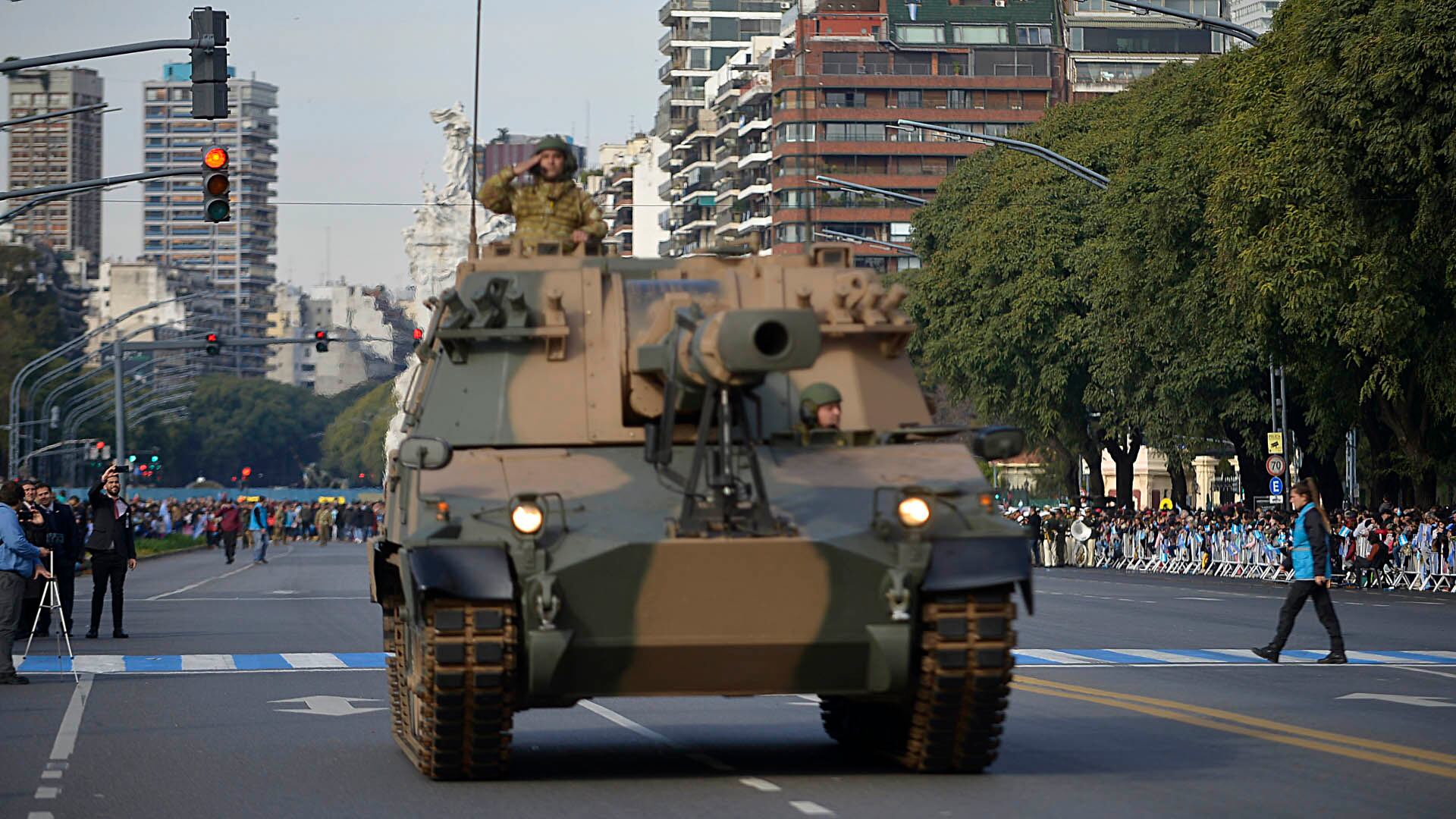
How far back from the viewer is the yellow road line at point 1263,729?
13.9 metres

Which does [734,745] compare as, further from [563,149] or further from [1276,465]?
[1276,465]

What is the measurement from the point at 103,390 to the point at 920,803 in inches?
4499

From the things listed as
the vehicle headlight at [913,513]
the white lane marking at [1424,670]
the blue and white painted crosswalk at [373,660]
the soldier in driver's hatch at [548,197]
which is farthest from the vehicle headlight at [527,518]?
the white lane marking at [1424,670]

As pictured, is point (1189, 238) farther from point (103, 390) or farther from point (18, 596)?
point (103, 390)

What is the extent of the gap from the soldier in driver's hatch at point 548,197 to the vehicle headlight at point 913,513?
12.2 ft

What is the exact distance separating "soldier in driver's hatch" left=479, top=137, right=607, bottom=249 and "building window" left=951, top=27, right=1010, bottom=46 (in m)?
128

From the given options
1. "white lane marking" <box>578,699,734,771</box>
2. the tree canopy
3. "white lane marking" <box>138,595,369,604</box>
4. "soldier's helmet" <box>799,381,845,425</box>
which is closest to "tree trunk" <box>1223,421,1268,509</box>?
the tree canopy

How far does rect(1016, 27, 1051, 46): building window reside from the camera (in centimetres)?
14150

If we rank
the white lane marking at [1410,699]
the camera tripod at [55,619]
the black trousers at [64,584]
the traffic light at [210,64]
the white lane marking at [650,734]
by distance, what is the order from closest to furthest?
the white lane marking at [650,734], the white lane marking at [1410,699], the camera tripod at [55,619], the traffic light at [210,64], the black trousers at [64,584]

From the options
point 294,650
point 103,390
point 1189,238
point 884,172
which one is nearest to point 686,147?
point 884,172

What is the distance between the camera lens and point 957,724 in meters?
12.9

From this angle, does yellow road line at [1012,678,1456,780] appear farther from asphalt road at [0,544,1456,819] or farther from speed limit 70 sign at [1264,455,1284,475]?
speed limit 70 sign at [1264,455,1284,475]

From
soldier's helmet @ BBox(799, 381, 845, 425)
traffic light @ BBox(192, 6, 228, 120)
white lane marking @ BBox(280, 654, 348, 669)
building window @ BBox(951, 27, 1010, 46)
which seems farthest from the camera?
building window @ BBox(951, 27, 1010, 46)

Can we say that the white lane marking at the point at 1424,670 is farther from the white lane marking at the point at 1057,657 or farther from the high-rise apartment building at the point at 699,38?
the high-rise apartment building at the point at 699,38
